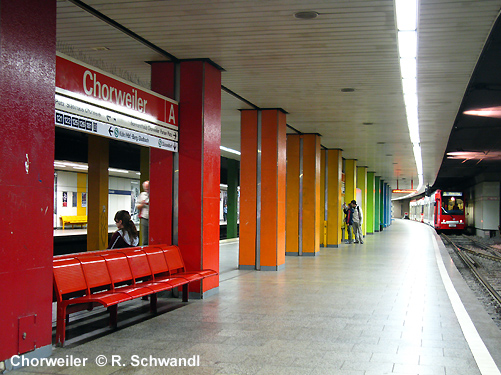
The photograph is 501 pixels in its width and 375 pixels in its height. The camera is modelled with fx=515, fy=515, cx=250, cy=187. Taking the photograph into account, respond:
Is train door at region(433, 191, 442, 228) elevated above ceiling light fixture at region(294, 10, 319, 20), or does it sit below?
below

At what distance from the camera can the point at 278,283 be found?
9.51m

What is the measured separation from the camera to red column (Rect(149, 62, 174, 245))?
8055mm

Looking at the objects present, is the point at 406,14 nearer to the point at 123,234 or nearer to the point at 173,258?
the point at 173,258

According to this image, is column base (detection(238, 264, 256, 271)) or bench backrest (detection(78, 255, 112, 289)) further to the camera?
column base (detection(238, 264, 256, 271))

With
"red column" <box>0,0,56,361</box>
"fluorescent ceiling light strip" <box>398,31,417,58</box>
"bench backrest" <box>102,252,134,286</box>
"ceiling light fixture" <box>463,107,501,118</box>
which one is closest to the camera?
"red column" <box>0,0,56,361</box>

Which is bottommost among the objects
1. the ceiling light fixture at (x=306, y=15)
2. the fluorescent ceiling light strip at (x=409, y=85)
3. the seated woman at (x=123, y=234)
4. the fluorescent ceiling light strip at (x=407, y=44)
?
the seated woman at (x=123, y=234)

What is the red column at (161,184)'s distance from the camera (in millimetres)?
8055

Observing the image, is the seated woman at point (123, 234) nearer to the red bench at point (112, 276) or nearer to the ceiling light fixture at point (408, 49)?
the red bench at point (112, 276)

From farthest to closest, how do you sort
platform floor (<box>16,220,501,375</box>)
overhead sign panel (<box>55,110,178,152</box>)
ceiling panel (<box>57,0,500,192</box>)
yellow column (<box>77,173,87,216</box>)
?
yellow column (<box>77,173,87,216</box>) < ceiling panel (<box>57,0,500,192</box>) < overhead sign panel (<box>55,110,178,152</box>) < platform floor (<box>16,220,501,375</box>)

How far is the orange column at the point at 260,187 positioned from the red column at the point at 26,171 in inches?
292

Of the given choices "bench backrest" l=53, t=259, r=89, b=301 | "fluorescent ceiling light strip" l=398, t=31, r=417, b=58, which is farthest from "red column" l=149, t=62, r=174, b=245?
"fluorescent ceiling light strip" l=398, t=31, r=417, b=58

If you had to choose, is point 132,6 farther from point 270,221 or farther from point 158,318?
point 270,221

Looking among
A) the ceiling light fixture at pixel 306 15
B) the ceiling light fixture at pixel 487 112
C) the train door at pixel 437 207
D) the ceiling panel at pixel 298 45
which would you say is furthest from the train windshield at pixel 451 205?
the ceiling light fixture at pixel 306 15

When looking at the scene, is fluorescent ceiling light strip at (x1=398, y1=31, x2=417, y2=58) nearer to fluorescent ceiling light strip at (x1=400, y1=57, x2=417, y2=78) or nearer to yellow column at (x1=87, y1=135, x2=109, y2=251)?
fluorescent ceiling light strip at (x1=400, y1=57, x2=417, y2=78)
